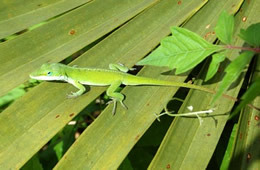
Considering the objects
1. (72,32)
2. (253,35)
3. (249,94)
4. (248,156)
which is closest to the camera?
(249,94)

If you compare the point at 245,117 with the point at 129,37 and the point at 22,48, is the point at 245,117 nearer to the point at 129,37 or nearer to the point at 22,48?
the point at 129,37

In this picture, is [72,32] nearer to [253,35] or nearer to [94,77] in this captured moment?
[94,77]

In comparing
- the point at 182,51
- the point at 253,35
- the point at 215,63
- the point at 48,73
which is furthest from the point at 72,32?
the point at 253,35

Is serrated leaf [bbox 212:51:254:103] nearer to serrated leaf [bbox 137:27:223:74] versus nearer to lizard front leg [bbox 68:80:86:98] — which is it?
serrated leaf [bbox 137:27:223:74]

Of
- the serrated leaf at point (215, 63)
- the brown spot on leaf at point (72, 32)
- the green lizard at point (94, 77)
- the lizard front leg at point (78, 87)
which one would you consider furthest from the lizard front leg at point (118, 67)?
the serrated leaf at point (215, 63)

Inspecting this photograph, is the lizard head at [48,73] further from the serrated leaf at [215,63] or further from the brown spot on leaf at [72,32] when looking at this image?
the serrated leaf at [215,63]

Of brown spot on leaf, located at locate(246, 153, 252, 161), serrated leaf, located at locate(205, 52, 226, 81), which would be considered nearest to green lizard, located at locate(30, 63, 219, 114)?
serrated leaf, located at locate(205, 52, 226, 81)

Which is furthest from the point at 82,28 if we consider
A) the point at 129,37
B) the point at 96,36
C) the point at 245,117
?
the point at 245,117
